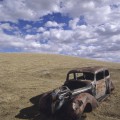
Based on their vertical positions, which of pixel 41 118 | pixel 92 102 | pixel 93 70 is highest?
pixel 93 70

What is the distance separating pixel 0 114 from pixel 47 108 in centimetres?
262

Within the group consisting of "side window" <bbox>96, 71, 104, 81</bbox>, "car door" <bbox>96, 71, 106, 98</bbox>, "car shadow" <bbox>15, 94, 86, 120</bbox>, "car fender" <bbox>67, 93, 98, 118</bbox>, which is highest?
"side window" <bbox>96, 71, 104, 81</bbox>

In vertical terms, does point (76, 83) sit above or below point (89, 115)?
above

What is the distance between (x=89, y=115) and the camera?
1102 cm

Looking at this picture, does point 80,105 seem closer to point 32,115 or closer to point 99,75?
Result: point 32,115

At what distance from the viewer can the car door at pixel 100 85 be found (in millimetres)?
12727

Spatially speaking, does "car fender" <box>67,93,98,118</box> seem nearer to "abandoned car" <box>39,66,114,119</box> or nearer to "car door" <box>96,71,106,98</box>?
"abandoned car" <box>39,66,114,119</box>

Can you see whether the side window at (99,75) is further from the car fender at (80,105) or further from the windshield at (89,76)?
the car fender at (80,105)

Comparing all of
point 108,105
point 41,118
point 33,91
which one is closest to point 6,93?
point 33,91

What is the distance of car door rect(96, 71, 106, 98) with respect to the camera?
1273 cm

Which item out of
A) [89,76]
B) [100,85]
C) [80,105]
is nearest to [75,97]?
[80,105]

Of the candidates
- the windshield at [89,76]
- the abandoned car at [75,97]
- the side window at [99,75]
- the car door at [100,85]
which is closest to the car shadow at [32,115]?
the abandoned car at [75,97]

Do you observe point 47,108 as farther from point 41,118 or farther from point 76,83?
point 76,83

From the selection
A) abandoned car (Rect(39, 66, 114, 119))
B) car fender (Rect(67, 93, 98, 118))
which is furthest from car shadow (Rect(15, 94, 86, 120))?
car fender (Rect(67, 93, 98, 118))
